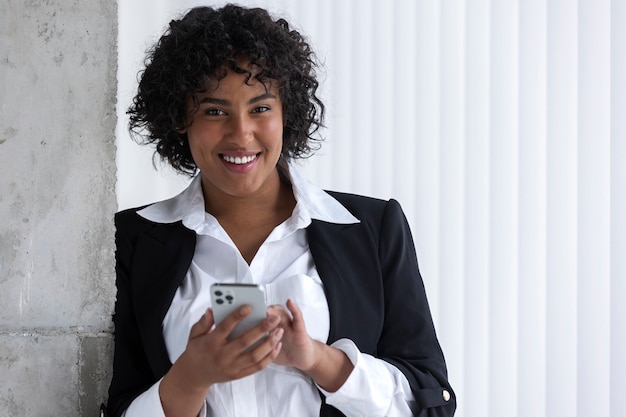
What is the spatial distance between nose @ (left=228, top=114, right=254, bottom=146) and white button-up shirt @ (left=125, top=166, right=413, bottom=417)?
0.71 feet

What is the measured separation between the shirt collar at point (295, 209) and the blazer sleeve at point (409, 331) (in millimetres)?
116

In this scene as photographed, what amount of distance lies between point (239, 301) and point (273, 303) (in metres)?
0.37

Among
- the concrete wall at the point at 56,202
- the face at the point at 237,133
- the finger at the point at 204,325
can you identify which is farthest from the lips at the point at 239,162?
the finger at the point at 204,325

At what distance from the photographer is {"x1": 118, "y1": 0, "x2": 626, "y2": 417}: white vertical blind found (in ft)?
11.9

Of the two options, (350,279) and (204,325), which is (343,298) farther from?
(204,325)

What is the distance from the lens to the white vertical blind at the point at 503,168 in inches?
143

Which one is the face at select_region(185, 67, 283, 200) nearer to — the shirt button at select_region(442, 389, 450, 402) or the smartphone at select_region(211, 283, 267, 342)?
the smartphone at select_region(211, 283, 267, 342)

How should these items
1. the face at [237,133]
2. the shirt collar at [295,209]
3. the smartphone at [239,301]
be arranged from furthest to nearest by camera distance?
the shirt collar at [295,209], the face at [237,133], the smartphone at [239,301]

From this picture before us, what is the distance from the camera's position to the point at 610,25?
3.71 meters

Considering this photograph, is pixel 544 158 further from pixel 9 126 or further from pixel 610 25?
pixel 9 126

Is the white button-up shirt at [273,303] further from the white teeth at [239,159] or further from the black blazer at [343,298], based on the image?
the white teeth at [239,159]

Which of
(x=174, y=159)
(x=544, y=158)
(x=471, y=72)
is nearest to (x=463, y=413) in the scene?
(x=544, y=158)

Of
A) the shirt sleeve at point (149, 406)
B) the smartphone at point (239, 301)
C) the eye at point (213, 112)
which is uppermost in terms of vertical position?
the eye at point (213, 112)

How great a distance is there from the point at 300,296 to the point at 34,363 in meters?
0.52
